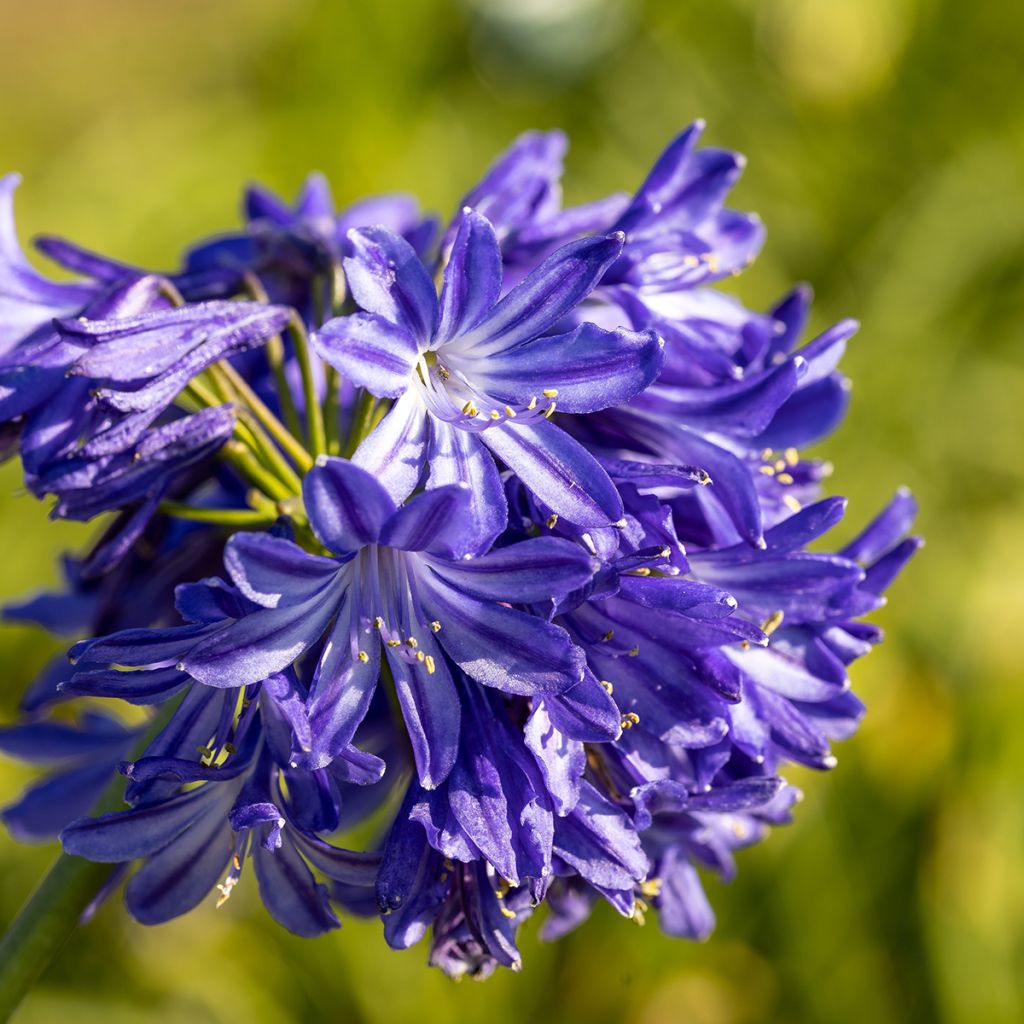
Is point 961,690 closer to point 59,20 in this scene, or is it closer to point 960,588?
point 960,588

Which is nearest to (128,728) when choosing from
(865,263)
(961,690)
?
(961,690)

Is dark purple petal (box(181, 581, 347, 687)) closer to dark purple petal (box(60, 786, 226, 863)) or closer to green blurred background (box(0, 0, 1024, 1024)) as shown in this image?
dark purple petal (box(60, 786, 226, 863))

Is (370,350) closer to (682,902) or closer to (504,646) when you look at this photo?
(504,646)

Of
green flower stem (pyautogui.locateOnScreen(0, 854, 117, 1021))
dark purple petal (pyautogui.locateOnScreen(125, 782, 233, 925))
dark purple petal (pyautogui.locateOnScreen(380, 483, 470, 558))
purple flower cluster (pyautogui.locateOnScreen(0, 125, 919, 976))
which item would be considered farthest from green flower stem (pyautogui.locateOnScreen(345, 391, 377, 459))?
green flower stem (pyautogui.locateOnScreen(0, 854, 117, 1021))

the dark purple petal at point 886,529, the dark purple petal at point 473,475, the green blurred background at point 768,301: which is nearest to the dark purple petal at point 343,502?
the dark purple petal at point 473,475

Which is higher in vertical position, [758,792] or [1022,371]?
[1022,371]

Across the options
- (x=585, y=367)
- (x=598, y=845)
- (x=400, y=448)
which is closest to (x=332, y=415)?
(x=400, y=448)
